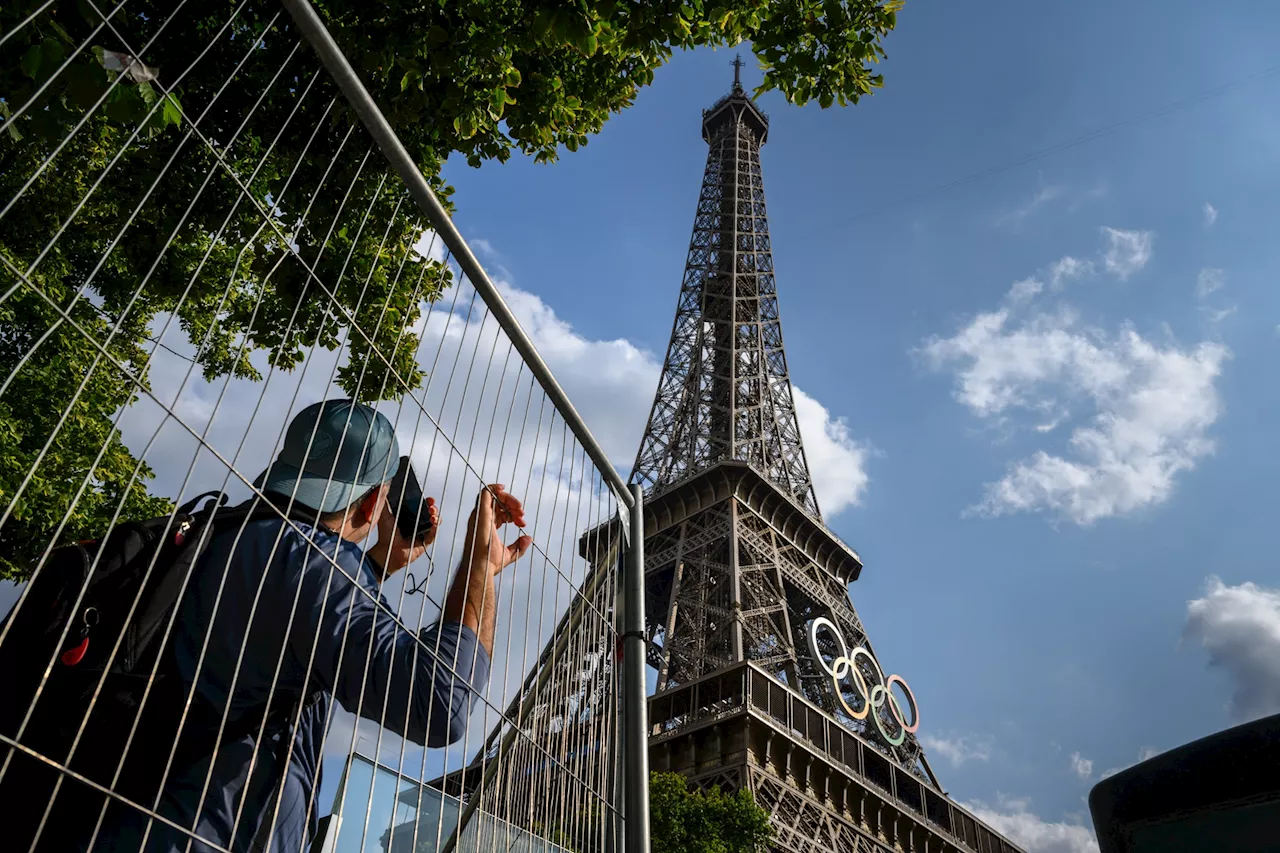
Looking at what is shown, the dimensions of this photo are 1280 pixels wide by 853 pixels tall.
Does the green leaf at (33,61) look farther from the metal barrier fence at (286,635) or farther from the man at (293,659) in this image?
the man at (293,659)

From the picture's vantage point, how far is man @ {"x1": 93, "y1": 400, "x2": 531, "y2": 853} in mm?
1589

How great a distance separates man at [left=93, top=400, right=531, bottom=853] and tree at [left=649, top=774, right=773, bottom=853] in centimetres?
1456

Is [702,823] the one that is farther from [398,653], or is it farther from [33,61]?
[33,61]

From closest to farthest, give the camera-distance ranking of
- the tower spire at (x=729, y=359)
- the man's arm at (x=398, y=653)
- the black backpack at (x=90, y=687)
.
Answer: the black backpack at (x=90, y=687) → the man's arm at (x=398, y=653) → the tower spire at (x=729, y=359)

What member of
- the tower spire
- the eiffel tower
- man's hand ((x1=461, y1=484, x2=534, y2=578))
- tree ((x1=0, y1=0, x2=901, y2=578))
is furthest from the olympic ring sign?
man's hand ((x1=461, y1=484, x2=534, y2=578))

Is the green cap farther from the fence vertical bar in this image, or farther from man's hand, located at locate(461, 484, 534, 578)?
the fence vertical bar

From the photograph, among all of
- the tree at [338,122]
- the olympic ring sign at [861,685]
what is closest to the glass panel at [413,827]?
the tree at [338,122]

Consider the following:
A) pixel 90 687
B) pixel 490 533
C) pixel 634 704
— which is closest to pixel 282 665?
pixel 90 687

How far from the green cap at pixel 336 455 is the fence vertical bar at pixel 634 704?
1.29m

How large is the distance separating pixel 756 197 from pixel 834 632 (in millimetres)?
27661

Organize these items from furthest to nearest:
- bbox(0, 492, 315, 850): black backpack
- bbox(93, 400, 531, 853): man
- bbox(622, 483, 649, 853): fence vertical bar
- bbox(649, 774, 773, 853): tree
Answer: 1. bbox(649, 774, 773, 853): tree
2. bbox(622, 483, 649, 853): fence vertical bar
3. bbox(93, 400, 531, 853): man
4. bbox(0, 492, 315, 850): black backpack

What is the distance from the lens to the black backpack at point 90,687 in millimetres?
1446

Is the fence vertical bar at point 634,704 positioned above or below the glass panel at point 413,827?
above

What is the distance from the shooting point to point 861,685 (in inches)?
1035
